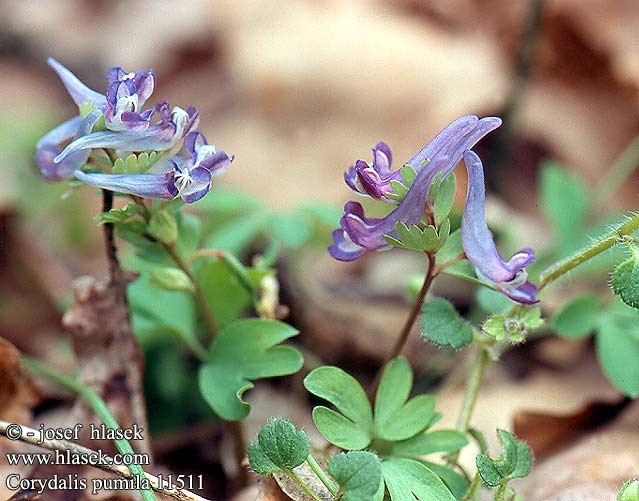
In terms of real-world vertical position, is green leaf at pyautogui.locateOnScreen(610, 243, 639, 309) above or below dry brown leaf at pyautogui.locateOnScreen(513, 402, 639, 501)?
above

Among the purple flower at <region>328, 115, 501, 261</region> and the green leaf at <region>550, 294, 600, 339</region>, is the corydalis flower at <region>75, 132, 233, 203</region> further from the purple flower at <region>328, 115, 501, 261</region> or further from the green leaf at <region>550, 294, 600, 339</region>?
the green leaf at <region>550, 294, 600, 339</region>

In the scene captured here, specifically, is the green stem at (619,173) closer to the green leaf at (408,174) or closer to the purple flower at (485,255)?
the purple flower at (485,255)

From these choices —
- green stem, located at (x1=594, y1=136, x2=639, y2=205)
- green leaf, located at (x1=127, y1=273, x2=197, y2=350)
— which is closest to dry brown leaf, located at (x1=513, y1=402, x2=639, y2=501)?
green leaf, located at (x1=127, y1=273, x2=197, y2=350)

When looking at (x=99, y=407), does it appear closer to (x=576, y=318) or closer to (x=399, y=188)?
(x=399, y=188)

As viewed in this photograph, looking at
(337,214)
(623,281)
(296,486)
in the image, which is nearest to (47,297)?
(337,214)

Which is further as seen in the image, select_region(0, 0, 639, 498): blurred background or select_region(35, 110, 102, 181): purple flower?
select_region(0, 0, 639, 498): blurred background

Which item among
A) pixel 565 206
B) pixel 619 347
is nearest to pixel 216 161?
pixel 619 347

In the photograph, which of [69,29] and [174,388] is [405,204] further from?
[69,29]
